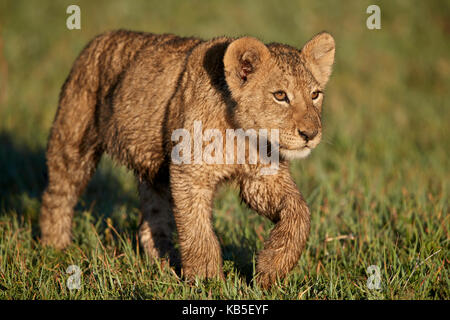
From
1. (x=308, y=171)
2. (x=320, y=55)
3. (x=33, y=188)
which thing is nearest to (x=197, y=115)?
(x=320, y=55)

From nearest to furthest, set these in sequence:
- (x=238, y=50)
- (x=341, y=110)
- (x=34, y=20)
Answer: (x=238, y=50)
(x=341, y=110)
(x=34, y=20)

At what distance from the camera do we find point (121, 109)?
5547 millimetres

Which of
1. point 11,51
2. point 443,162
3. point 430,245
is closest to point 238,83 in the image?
point 430,245

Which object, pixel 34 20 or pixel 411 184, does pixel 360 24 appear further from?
pixel 411 184

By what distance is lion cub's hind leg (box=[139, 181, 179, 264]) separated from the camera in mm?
6062

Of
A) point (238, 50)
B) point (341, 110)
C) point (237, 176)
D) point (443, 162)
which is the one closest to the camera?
point (238, 50)

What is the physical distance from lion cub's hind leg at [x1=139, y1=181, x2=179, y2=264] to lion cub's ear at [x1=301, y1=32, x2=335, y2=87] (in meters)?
1.97

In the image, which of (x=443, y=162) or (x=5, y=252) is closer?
(x=5, y=252)

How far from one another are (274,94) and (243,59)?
35 cm

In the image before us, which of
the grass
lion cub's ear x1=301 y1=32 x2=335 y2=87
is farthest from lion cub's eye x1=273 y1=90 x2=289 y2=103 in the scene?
the grass

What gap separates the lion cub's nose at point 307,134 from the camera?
4.34 m

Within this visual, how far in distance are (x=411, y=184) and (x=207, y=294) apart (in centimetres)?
406

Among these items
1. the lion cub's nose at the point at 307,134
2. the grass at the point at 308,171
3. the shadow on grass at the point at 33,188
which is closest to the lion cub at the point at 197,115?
the lion cub's nose at the point at 307,134

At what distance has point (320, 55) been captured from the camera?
16.6ft
